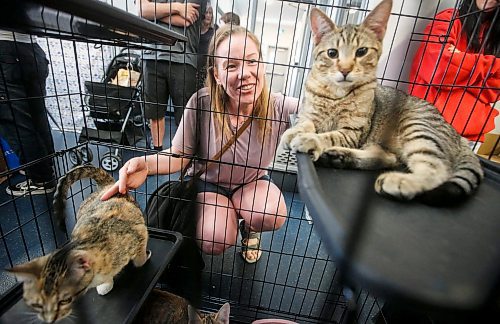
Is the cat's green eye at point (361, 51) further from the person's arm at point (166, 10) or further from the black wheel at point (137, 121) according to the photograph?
the black wheel at point (137, 121)

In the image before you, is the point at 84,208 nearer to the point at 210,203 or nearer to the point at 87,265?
the point at 87,265

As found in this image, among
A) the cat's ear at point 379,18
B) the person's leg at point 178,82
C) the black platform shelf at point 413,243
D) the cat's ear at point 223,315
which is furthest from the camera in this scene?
the person's leg at point 178,82

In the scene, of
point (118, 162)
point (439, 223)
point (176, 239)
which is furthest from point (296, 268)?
point (118, 162)

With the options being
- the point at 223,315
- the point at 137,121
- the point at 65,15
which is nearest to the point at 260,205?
the point at 223,315

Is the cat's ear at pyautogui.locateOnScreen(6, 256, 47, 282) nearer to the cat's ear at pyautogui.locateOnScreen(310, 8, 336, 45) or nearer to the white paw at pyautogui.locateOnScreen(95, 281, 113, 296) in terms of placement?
the white paw at pyautogui.locateOnScreen(95, 281, 113, 296)

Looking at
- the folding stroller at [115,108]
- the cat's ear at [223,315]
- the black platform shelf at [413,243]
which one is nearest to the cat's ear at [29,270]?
the cat's ear at [223,315]

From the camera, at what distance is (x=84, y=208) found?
0.93 metres

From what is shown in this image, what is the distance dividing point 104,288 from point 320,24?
3.55 feet

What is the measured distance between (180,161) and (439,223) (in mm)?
1026

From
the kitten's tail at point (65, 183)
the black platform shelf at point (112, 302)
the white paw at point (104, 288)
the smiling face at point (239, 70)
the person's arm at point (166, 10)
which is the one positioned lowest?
the black platform shelf at point (112, 302)

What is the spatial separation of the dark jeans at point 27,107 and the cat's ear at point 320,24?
1283mm

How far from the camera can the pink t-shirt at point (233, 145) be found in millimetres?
1217

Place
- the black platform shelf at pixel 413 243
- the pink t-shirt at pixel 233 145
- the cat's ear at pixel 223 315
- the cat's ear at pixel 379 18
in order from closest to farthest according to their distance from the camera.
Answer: the black platform shelf at pixel 413 243 → the cat's ear at pixel 379 18 → the cat's ear at pixel 223 315 → the pink t-shirt at pixel 233 145

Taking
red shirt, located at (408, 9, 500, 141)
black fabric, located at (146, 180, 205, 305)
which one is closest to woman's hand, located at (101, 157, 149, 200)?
black fabric, located at (146, 180, 205, 305)
